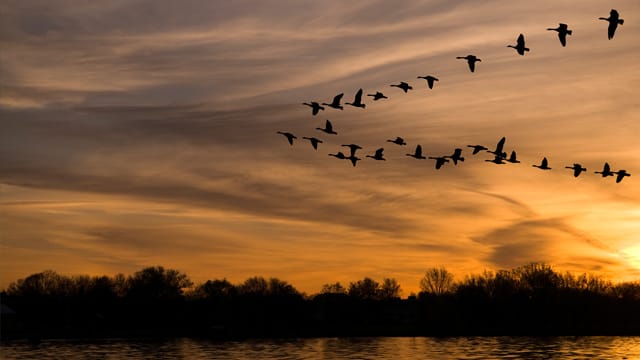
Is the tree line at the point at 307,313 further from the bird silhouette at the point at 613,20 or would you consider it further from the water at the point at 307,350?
the bird silhouette at the point at 613,20

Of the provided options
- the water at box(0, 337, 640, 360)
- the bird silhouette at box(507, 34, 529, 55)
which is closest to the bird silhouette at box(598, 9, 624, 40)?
the bird silhouette at box(507, 34, 529, 55)

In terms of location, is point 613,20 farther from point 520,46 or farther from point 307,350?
point 307,350

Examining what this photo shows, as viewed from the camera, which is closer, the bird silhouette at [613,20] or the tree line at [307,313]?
the bird silhouette at [613,20]

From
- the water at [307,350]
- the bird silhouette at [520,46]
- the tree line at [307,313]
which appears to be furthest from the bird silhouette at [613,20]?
the tree line at [307,313]

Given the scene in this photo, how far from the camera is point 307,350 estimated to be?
Result: 9506cm

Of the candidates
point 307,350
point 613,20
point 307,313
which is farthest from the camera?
point 307,313

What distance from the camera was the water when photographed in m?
83.1

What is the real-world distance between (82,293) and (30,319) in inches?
861

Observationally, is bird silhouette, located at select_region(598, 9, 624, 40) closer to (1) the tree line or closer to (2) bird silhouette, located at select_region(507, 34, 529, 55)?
(2) bird silhouette, located at select_region(507, 34, 529, 55)

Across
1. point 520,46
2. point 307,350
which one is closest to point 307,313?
point 307,350

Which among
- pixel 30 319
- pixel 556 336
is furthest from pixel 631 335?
pixel 30 319

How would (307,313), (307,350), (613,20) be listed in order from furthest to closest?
(307,313) → (307,350) → (613,20)

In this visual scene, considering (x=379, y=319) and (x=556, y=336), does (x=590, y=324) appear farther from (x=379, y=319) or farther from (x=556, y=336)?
(x=379, y=319)

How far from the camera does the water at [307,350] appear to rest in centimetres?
8306
